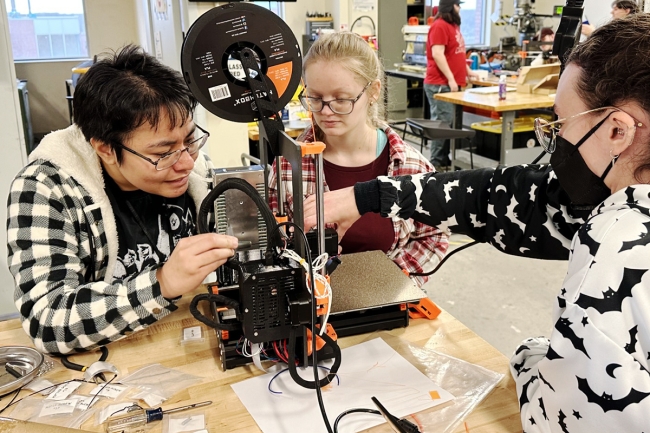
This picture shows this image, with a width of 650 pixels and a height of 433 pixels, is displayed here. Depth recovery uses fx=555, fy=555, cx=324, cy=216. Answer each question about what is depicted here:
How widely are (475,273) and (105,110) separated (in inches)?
103

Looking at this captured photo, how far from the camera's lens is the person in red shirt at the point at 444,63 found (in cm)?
475

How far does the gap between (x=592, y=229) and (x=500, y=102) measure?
351 centimetres

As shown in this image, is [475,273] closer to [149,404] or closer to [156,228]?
[156,228]

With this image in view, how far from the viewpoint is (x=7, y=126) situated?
217 centimetres

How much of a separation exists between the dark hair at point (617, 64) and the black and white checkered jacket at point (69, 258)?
2.77 feet

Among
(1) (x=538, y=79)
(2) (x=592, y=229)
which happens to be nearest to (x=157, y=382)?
(2) (x=592, y=229)

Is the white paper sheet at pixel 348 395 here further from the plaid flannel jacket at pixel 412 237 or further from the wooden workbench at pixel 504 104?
the wooden workbench at pixel 504 104

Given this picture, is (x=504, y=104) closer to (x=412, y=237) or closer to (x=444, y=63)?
(x=444, y=63)

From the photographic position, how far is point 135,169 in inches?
49.4

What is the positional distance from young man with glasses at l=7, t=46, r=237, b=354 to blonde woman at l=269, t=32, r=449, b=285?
45cm

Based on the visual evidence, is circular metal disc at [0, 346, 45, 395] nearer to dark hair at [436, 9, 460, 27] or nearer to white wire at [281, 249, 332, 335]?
white wire at [281, 249, 332, 335]

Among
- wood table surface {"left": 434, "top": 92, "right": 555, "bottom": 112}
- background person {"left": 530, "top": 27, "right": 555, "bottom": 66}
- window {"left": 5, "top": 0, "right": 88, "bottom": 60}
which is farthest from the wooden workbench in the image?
window {"left": 5, "top": 0, "right": 88, "bottom": 60}

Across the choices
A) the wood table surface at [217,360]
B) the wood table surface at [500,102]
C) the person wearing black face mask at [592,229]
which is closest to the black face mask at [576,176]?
the person wearing black face mask at [592,229]

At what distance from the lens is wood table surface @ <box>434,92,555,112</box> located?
3.92 metres
